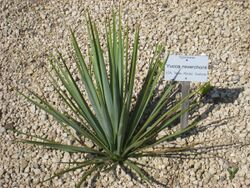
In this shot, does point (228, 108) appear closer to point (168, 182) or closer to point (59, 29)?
point (168, 182)

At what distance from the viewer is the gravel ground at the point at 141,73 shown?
3.00 meters

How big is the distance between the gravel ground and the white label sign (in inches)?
17.6

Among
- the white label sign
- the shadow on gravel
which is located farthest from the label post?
the shadow on gravel

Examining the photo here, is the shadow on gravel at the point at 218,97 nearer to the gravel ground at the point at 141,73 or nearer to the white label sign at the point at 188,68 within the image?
the gravel ground at the point at 141,73

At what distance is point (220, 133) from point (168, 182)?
547mm

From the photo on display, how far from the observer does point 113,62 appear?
2547 mm

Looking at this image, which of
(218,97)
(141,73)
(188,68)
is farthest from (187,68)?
(141,73)

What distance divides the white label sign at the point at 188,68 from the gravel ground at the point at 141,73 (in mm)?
448

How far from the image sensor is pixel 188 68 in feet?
9.67

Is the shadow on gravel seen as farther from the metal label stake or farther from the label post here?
the label post

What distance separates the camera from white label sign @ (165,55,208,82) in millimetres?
2933

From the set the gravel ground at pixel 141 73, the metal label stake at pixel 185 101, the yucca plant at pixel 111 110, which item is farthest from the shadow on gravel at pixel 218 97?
the yucca plant at pixel 111 110

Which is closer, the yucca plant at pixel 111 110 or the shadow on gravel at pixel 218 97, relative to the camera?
the yucca plant at pixel 111 110

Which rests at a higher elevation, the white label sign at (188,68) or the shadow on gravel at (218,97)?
the white label sign at (188,68)
